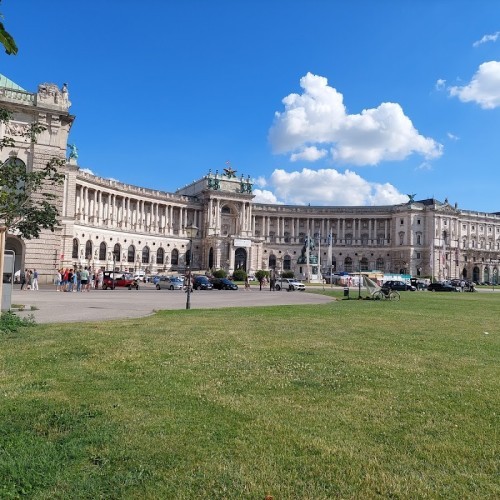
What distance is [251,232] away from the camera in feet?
398

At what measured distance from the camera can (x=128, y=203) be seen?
10275 centimetres

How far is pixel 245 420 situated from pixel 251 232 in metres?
115

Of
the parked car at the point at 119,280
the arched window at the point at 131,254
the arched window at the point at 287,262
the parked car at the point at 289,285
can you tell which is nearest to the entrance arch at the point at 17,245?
the parked car at the point at 119,280

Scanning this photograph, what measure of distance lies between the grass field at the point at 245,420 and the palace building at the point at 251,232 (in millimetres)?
65721

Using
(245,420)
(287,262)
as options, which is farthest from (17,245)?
(287,262)

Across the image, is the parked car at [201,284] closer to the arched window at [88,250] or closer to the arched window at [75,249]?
the arched window at [75,249]

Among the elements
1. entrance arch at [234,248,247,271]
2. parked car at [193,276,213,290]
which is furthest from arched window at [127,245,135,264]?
parked car at [193,276,213,290]

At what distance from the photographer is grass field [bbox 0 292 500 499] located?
15.1ft

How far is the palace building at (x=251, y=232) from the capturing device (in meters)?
92.2

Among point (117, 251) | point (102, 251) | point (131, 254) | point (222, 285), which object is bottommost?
point (222, 285)

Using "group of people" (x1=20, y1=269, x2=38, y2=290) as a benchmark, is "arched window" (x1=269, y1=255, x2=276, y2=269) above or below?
above

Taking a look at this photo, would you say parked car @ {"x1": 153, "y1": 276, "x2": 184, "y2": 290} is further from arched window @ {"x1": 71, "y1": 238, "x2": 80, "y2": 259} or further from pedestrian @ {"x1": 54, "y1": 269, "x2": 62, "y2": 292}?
arched window @ {"x1": 71, "y1": 238, "x2": 80, "y2": 259}

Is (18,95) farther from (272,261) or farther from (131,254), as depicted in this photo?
(272,261)

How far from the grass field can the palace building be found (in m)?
65.7
